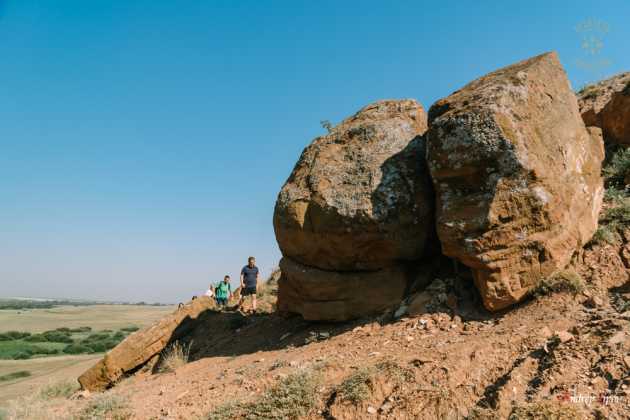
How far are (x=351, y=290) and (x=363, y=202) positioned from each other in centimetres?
164

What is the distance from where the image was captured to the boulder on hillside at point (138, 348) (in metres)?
9.58

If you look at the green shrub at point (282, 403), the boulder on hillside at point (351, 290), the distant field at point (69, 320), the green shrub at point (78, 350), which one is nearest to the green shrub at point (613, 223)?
the boulder on hillside at point (351, 290)

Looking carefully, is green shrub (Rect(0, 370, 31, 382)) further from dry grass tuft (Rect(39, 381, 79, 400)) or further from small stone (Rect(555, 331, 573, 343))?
small stone (Rect(555, 331, 573, 343))

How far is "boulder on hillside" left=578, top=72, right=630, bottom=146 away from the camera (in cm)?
1005

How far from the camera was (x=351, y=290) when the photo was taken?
24.6 ft

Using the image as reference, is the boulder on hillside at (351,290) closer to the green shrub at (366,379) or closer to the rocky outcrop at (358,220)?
the rocky outcrop at (358,220)

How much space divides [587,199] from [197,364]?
7760mm

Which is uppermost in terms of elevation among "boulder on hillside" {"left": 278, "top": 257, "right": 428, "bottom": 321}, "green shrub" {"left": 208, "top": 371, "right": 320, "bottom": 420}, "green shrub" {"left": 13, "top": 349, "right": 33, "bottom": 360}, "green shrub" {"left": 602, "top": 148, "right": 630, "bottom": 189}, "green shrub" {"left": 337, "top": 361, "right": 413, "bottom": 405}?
"green shrub" {"left": 602, "top": 148, "right": 630, "bottom": 189}

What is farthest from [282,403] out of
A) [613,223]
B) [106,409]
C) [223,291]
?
[223,291]

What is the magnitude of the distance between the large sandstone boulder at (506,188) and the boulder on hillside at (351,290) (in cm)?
125

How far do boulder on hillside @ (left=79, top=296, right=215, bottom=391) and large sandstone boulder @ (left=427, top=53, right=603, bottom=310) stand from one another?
7811 millimetres

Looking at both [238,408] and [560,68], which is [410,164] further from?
[238,408]

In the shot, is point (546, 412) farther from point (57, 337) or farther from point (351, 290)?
point (57, 337)

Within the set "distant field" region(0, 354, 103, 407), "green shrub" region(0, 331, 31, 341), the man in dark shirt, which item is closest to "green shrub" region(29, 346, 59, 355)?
"distant field" region(0, 354, 103, 407)
